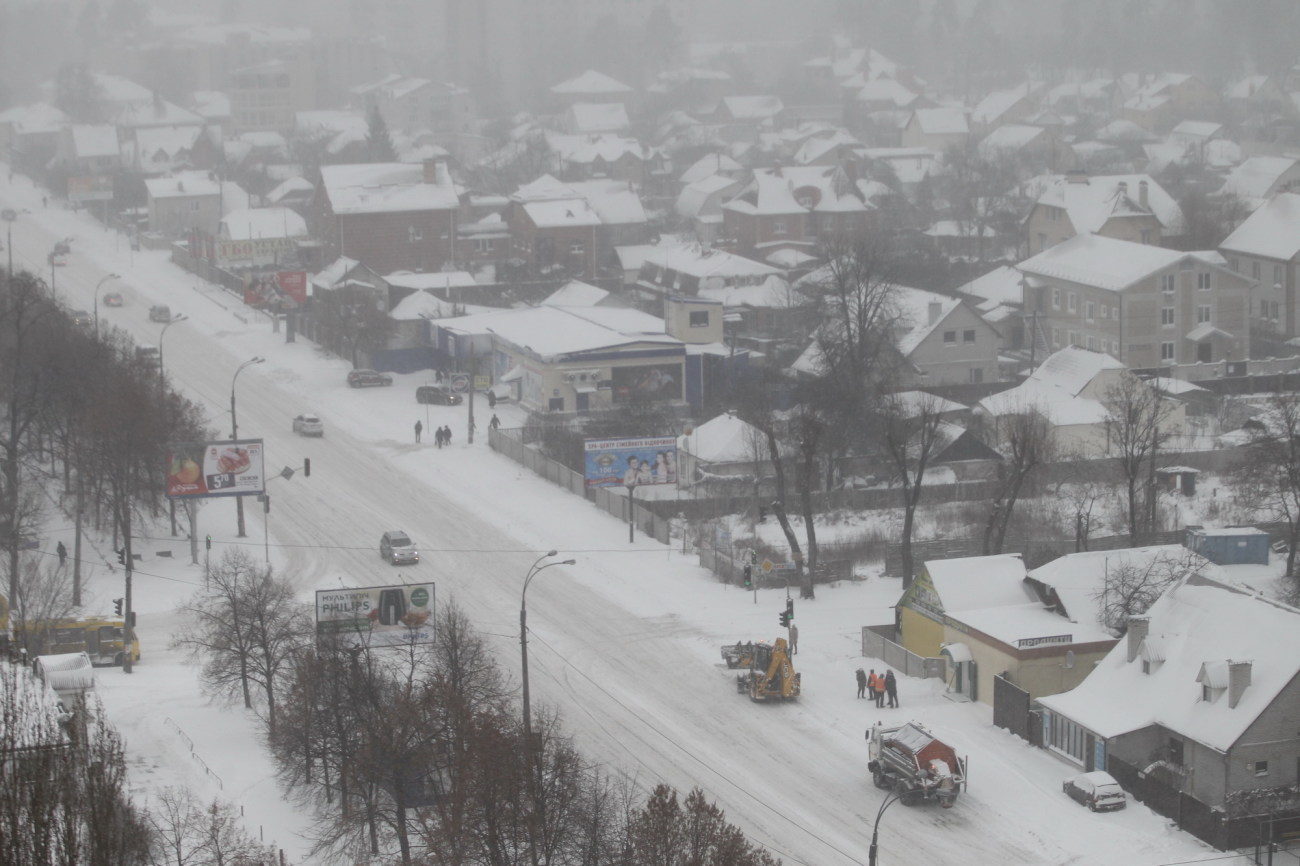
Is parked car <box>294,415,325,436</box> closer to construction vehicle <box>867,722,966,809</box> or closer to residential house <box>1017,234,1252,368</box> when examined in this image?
residential house <box>1017,234,1252,368</box>

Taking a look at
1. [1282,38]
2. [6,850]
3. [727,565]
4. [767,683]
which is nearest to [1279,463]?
[727,565]

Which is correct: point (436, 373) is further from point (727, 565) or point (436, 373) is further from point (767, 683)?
point (767, 683)

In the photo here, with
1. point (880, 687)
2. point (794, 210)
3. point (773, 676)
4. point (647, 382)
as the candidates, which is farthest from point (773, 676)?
point (794, 210)

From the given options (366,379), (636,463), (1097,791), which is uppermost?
(366,379)

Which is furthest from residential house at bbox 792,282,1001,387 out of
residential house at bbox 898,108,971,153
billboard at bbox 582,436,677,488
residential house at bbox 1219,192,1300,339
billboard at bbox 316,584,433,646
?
residential house at bbox 898,108,971,153

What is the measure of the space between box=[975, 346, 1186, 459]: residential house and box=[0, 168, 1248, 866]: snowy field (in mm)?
13119

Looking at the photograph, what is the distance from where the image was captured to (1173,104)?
155125 mm

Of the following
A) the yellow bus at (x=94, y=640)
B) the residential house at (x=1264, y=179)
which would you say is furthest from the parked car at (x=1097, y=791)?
the residential house at (x=1264, y=179)

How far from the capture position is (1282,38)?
617ft

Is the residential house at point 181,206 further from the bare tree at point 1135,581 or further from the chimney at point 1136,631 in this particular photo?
the chimney at point 1136,631

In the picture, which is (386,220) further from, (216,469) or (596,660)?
(596,660)

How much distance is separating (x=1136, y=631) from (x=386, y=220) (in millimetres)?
56780

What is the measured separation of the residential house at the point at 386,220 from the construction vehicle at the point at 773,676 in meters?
51.5

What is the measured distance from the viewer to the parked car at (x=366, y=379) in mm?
67750
